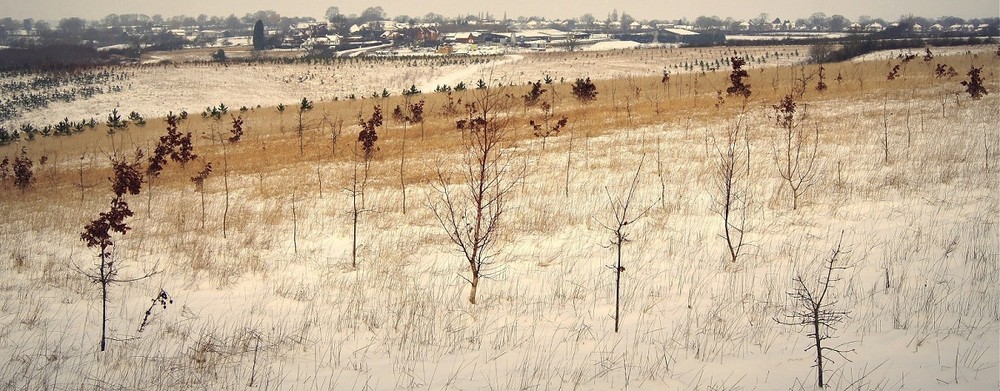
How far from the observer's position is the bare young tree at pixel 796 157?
8.02 m

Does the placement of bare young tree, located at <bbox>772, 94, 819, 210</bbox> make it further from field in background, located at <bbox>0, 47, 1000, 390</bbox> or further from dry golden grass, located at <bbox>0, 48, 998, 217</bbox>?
dry golden grass, located at <bbox>0, 48, 998, 217</bbox>

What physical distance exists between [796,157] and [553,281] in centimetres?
514

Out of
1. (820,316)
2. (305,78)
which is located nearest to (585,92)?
(820,316)

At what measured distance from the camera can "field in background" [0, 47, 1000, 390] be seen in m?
4.19

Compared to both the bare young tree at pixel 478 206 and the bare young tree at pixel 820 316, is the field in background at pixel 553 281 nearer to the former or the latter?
the bare young tree at pixel 820 316

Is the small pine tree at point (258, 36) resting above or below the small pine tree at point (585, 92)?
above

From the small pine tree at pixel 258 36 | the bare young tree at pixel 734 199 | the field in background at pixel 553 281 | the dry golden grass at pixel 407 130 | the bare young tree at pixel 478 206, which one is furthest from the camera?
the small pine tree at pixel 258 36

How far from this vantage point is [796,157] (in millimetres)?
8750

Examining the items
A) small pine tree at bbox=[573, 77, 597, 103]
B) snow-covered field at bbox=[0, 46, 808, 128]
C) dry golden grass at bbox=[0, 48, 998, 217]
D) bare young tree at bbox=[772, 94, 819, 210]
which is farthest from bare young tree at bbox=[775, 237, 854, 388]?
snow-covered field at bbox=[0, 46, 808, 128]

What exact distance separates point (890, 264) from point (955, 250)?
73 centimetres

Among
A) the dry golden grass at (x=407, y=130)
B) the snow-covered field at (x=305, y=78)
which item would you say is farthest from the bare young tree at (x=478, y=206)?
the snow-covered field at (x=305, y=78)

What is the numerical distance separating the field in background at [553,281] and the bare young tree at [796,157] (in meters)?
0.20

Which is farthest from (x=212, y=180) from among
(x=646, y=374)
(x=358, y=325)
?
(x=646, y=374)

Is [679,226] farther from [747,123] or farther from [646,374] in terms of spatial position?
[747,123]
